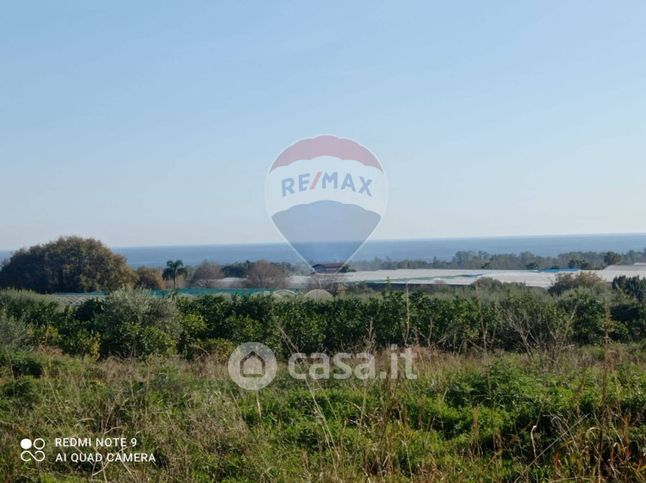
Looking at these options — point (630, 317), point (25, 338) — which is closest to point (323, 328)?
point (25, 338)

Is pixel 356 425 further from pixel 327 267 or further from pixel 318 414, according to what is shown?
pixel 327 267

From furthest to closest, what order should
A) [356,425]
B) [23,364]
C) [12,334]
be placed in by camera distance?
[12,334] < [23,364] < [356,425]

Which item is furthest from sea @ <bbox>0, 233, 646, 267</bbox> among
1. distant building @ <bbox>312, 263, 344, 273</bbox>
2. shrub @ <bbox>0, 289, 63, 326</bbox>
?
shrub @ <bbox>0, 289, 63, 326</bbox>

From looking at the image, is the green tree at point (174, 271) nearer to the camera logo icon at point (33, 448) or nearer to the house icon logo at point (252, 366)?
the house icon logo at point (252, 366)

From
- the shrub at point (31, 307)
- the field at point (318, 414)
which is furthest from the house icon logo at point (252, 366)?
the shrub at point (31, 307)

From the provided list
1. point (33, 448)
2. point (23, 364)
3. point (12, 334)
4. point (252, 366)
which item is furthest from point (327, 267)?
point (33, 448)

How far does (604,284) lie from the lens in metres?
14.4

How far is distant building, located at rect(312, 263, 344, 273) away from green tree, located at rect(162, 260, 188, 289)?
22.4 ft

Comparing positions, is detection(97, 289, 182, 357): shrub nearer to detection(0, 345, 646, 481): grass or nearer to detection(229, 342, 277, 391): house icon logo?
detection(229, 342, 277, 391): house icon logo

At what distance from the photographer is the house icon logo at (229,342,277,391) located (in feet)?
21.2

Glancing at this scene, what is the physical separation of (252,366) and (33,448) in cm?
326

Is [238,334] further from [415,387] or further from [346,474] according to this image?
[346,474]

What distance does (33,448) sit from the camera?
4.61m

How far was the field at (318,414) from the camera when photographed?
145 inches
